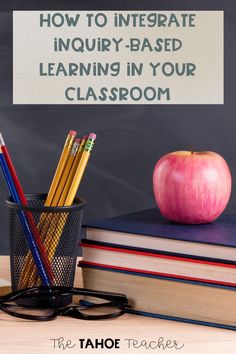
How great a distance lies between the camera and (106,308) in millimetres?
1038

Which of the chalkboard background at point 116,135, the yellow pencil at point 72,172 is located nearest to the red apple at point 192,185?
the yellow pencil at point 72,172

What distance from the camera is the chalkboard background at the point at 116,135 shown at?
195cm

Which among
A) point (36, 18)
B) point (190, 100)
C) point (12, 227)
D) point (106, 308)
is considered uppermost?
point (36, 18)

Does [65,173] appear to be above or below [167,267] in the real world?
above

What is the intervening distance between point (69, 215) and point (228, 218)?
261mm

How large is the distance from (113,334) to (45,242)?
17cm

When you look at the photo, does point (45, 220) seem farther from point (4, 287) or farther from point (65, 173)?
point (4, 287)

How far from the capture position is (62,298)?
1043 millimetres

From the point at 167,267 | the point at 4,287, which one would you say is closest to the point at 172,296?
the point at 167,267

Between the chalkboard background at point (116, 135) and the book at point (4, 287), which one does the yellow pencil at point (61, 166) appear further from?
the chalkboard background at point (116, 135)

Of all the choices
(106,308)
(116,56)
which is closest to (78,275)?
(106,308)

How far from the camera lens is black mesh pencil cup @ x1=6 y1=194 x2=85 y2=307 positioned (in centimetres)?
104

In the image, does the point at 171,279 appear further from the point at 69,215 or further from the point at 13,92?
the point at 13,92

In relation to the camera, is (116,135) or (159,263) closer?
(159,263)
